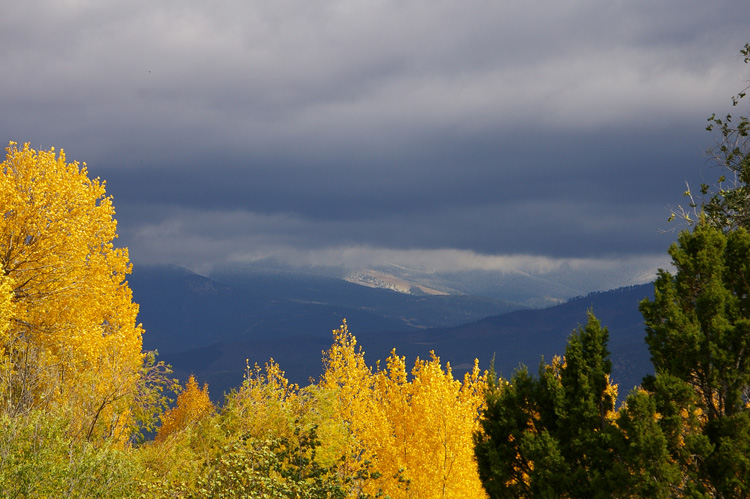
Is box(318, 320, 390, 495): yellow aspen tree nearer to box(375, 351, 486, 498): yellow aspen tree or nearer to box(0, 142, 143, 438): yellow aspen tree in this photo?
box(375, 351, 486, 498): yellow aspen tree

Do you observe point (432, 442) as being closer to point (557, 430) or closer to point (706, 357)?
point (557, 430)

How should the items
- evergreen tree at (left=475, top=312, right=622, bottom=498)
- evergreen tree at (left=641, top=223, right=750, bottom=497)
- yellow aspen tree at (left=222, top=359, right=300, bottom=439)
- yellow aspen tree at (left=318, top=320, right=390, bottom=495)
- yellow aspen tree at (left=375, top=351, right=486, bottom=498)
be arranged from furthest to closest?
yellow aspen tree at (left=318, top=320, right=390, bottom=495)
yellow aspen tree at (left=375, top=351, right=486, bottom=498)
yellow aspen tree at (left=222, top=359, right=300, bottom=439)
evergreen tree at (left=475, top=312, right=622, bottom=498)
evergreen tree at (left=641, top=223, right=750, bottom=497)

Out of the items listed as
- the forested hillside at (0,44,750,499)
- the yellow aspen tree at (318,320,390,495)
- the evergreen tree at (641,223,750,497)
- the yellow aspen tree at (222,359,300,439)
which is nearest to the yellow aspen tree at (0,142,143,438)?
the forested hillside at (0,44,750,499)

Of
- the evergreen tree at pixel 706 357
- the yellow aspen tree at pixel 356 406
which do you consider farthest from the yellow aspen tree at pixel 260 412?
the evergreen tree at pixel 706 357

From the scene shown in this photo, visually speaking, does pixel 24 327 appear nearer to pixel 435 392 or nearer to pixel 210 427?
pixel 210 427

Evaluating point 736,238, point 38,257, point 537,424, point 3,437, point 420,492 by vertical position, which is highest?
point 38,257

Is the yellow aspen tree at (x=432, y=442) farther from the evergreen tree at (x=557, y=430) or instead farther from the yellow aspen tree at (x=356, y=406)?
the evergreen tree at (x=557, y=430)

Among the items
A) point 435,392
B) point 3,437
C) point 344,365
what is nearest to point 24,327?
point 3,437

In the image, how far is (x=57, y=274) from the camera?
111ft

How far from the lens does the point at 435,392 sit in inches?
1567

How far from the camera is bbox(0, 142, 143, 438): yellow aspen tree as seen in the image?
105 feet

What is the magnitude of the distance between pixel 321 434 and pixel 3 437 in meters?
11.8

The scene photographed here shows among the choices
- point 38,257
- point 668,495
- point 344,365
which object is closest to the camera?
point 668,495

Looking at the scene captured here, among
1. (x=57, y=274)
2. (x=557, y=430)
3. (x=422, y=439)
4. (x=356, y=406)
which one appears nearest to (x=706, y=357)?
(x=557, y=430)
